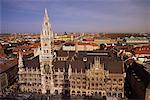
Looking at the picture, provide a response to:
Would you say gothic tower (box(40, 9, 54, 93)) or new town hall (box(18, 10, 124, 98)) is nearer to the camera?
new town hall (box(18, 10, 124, 98))

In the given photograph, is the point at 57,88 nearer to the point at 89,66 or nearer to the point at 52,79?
the point at 52,79

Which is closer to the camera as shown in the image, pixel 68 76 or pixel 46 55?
pixel 68 76

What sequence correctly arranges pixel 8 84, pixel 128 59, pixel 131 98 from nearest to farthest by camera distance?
pixel 131 98 < pixel 8 84 < pixel 128 59

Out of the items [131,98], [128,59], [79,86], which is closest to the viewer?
[131,98]

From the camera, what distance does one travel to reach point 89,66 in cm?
746

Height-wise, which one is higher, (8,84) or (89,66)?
(89,66)

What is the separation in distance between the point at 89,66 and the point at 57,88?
1239mm

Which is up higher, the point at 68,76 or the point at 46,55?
the point at 46,55

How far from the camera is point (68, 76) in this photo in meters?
7.36

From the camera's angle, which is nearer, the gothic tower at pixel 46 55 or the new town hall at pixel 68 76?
the new town hall at pixel 68 76

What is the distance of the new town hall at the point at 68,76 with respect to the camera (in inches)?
284

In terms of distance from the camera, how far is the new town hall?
7.22m

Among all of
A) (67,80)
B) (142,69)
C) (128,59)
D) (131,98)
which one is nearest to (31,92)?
(67,80)

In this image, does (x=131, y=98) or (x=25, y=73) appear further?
(x=25, y=73)
